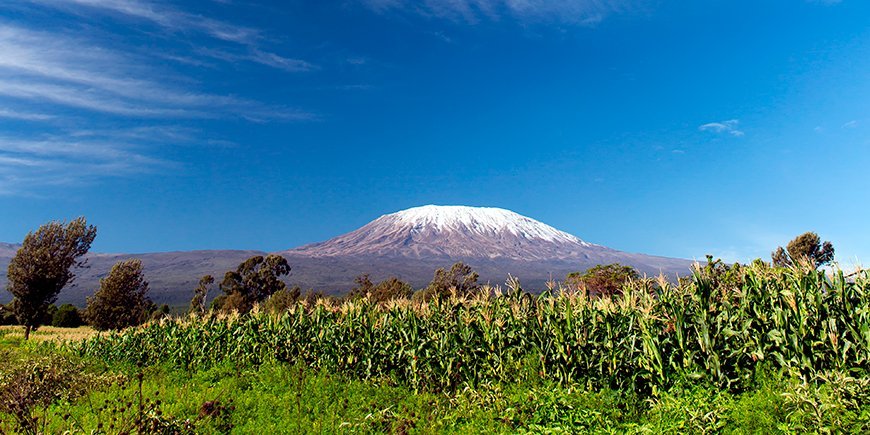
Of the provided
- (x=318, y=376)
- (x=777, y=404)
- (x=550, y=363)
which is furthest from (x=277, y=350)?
(x=777, y=404)

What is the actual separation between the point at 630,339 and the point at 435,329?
5.71 metres

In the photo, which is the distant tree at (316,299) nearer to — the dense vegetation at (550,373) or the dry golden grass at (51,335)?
the dense vegetation at (550,373)

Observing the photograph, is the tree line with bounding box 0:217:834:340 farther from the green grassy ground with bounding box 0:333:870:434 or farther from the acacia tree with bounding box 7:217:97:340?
the green grassy ground with bounding box 0:333:870:434

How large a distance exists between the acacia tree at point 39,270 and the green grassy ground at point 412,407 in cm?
3143

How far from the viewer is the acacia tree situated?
3975 centimetres

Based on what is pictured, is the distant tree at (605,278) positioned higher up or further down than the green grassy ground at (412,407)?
higher up

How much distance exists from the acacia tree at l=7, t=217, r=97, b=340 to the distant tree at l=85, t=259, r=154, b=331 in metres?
5.99

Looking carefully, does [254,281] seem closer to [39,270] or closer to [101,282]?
[101,282]

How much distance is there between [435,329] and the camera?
1411cm

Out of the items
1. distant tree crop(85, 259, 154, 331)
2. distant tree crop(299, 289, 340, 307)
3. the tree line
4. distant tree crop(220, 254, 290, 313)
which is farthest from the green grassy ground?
distant tree crop(220, 254, 290, 313)

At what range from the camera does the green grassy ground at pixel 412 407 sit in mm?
6828

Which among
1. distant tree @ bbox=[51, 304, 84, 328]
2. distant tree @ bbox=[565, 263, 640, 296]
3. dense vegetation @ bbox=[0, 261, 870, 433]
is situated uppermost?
distant tree @ bbox=[565, 263, 640, 296]

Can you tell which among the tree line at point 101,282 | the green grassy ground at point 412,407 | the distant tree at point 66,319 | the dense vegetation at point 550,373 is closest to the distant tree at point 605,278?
the tree line at point 101,282

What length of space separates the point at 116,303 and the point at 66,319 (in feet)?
80.4
